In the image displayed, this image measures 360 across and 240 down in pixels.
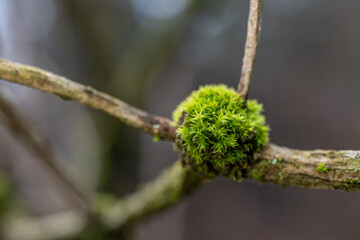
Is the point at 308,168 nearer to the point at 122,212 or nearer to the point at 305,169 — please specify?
the point at 305,169

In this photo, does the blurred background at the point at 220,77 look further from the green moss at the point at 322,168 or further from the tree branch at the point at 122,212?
the green moss at the point at 322,168

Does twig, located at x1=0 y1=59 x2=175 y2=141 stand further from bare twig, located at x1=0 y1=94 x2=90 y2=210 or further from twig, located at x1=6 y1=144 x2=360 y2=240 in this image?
bare twig, located at x1=0 y1=94 x2=90 y2=210

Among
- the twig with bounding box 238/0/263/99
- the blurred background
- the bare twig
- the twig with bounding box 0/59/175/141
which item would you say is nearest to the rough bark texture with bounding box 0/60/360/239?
the twig with bounding box 0/59/175/141

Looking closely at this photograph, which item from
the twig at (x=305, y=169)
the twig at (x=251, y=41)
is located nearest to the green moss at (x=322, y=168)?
the twig at (x=305, y=169)

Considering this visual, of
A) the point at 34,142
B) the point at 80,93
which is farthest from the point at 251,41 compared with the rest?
the point at 34,142

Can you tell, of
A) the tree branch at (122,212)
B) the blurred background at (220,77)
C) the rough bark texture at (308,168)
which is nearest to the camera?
the rough bark texture at (308,168)

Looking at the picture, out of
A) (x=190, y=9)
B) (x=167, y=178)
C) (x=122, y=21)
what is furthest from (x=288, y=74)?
(x=167, y=178)
